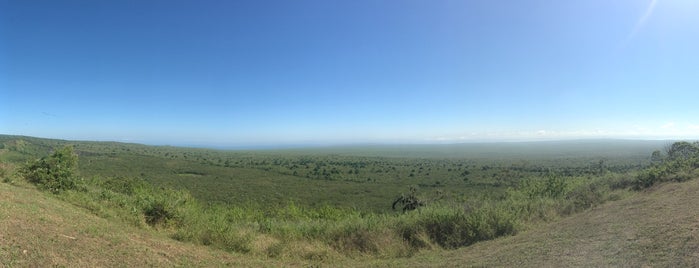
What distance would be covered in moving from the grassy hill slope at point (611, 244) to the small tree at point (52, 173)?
16050 mm

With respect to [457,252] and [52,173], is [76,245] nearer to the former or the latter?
[457,252]

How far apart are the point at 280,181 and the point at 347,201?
24710 mm

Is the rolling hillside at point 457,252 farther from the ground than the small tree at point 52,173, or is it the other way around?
the small tree at point 52,173

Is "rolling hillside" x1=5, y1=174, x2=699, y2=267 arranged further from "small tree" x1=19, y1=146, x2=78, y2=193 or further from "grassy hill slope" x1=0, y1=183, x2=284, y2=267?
"small tree" x1=19, y1=146, x2=78, y2=193

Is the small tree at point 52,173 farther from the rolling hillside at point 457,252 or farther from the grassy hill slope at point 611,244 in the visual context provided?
the grassy hill slope at point 611,244

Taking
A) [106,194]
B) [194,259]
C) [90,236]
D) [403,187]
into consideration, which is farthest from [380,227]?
[403,187]

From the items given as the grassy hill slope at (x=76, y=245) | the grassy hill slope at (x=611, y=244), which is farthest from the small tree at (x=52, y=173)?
the grassy hill slope at (x=611, y=244)

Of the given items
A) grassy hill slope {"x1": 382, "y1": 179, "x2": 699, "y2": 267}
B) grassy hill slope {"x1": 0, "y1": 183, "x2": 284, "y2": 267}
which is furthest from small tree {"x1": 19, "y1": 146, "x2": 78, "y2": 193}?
grassy hill slope {"x1": 382, "y1": 179, "x2": 699, "y2": 267}

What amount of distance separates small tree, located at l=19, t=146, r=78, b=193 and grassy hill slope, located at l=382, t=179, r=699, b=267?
16.1 m

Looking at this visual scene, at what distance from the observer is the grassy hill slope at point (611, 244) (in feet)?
19.1

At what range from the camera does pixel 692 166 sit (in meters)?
17.2

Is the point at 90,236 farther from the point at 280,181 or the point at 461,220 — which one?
the point at 280,181

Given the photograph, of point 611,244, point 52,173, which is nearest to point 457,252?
point 611,244

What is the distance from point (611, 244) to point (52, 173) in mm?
21307
